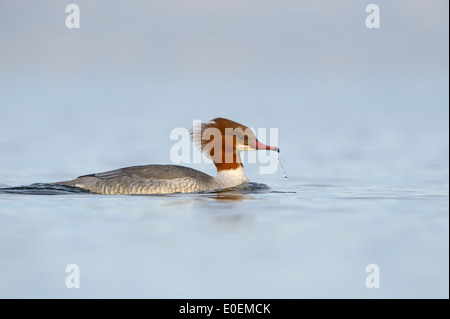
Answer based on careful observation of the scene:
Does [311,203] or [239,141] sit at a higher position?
[239,141]

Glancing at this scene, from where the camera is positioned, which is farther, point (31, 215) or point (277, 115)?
point (277, 115)

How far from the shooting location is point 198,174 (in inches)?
495

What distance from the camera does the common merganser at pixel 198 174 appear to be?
484 inches

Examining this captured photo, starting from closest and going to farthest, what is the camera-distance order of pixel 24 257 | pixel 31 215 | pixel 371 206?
pixel 24 257 < pixel 31 215 < pixel 371 206

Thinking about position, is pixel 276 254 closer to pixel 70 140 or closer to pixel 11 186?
pixel 11 186

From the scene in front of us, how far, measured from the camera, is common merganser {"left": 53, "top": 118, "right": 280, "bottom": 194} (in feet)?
40.3

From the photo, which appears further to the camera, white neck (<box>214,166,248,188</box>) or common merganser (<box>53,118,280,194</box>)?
white neck (<box>214,166,248,188</box>)

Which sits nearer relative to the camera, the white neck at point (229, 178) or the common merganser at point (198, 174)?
the common merganser at point (198, 174)

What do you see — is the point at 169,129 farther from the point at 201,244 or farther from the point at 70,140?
the point at 201,244

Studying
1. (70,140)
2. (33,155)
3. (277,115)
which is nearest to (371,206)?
(33,155)

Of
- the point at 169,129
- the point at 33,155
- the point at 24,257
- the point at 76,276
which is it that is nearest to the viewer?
the point at 76,276

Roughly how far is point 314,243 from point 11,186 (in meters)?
6.13

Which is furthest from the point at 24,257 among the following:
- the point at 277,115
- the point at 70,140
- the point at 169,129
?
the point at 277,115

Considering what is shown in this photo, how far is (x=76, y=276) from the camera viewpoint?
750 cm
